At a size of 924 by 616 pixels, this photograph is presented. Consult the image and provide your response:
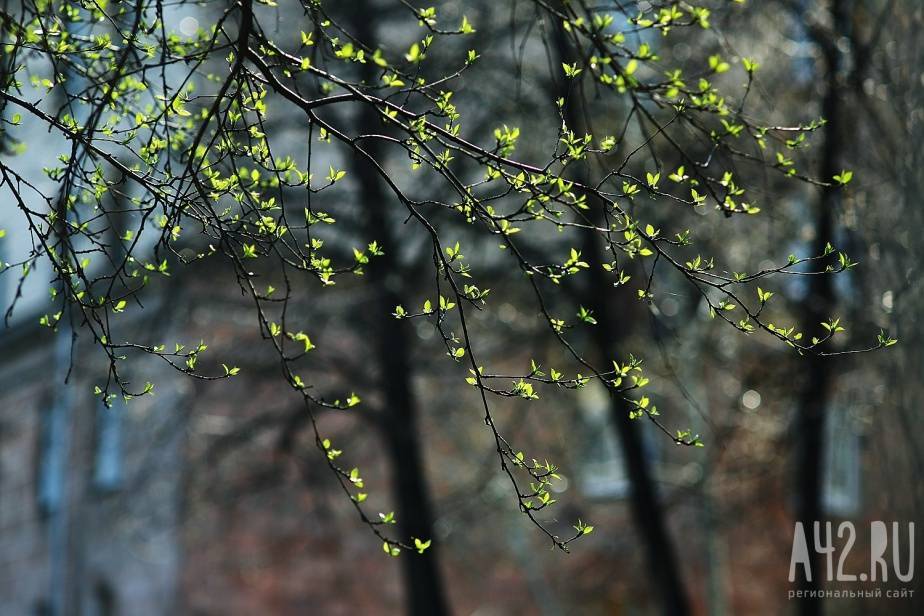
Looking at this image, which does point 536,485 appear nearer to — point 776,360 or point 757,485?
point 776,360

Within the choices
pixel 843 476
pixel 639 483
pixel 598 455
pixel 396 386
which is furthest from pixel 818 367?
pixel 598 455

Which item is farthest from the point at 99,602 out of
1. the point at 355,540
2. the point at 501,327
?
the point at 501,327

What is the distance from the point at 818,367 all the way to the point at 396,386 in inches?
139

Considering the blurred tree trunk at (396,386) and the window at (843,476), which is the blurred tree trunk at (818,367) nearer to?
the blurred tree trunk at (396,386)

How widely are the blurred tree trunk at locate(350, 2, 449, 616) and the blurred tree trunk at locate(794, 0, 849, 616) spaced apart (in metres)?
3.10

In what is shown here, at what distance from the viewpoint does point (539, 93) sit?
10359mm

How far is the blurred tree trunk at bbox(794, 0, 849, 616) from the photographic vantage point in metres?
8.79

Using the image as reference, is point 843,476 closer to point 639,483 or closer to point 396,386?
point 639,483

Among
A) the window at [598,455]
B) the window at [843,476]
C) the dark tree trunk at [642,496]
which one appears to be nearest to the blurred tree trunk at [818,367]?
the dark tree trunk at [642,496]

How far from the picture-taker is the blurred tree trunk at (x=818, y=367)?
8.79 meters

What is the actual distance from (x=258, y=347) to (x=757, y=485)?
4956 millimetres

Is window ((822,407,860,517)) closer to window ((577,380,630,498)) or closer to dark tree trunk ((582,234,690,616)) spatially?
window ((577,380,630,498))

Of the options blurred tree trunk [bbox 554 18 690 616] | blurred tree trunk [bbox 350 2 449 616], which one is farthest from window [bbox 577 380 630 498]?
blurred tree trunk [bbox 554 18 690 616]

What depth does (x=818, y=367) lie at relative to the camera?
9.20 m
